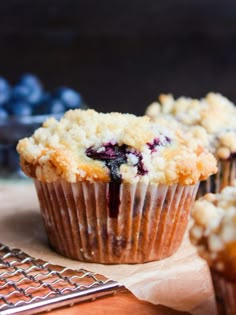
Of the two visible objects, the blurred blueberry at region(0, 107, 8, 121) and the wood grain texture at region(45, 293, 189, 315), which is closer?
the wood grain texture at region(45, 293, 189, 315)

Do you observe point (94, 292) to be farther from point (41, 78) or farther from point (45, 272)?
point (41, 78)

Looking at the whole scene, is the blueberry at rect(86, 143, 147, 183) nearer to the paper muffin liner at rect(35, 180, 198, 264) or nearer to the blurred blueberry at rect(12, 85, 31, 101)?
the paper muffin liner at rect(35, 180, 198, 264)

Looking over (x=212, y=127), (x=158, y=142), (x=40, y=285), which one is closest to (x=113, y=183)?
(x=158, y=142)

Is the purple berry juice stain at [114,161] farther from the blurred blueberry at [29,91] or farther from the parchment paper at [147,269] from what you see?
the blurred blueberry at [29,91]

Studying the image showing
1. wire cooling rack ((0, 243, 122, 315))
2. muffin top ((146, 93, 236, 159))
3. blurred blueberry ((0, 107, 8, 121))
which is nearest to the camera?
wire cooling rack ((0, 243, 122, 315))

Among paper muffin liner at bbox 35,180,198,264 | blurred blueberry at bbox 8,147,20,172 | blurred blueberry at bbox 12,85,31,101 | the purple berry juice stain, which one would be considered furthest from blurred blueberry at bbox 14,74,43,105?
the purple berry juice stain

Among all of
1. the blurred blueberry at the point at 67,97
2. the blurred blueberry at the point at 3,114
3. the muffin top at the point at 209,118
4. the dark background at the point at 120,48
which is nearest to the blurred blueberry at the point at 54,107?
the blurred blueberry at the point at 67,97
